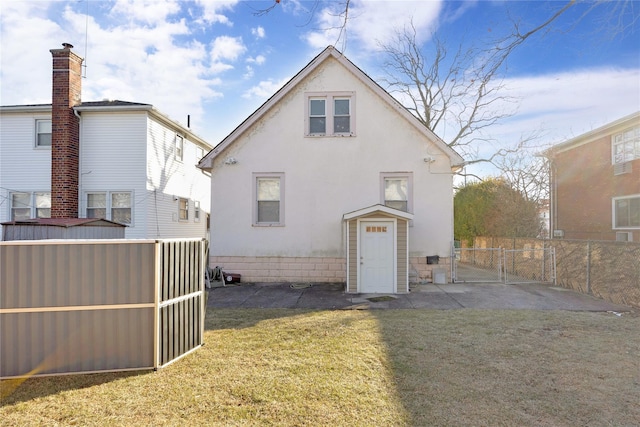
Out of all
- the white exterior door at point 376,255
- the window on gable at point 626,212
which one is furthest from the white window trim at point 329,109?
the window on gable at point 626,212

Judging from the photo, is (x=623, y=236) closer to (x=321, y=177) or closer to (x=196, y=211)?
(x=321, y=177)

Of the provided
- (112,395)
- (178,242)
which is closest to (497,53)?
(178,242)

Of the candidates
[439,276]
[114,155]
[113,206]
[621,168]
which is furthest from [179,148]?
[621,168]

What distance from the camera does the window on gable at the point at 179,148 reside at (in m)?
17.0

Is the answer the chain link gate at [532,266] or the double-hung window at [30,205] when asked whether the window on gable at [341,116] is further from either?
the double-hung window at [30,205]

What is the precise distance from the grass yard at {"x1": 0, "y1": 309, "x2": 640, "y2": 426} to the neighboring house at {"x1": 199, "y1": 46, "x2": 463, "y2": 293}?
17.4 feet

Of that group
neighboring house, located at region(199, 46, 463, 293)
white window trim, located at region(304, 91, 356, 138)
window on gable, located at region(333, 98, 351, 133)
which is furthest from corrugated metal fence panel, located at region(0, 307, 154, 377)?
window on gable, located at region(333, 98, 351, 133)

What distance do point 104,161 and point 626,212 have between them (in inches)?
958

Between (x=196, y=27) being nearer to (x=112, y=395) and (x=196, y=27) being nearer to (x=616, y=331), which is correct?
(x=112, y=395)

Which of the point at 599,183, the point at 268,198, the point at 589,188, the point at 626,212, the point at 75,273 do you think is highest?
the point at 599,183

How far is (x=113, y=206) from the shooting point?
14.3 meters

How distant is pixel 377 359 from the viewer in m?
4.96

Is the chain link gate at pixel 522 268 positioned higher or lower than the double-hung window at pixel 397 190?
lower

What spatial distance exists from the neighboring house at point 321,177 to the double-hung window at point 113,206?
4941 mm
